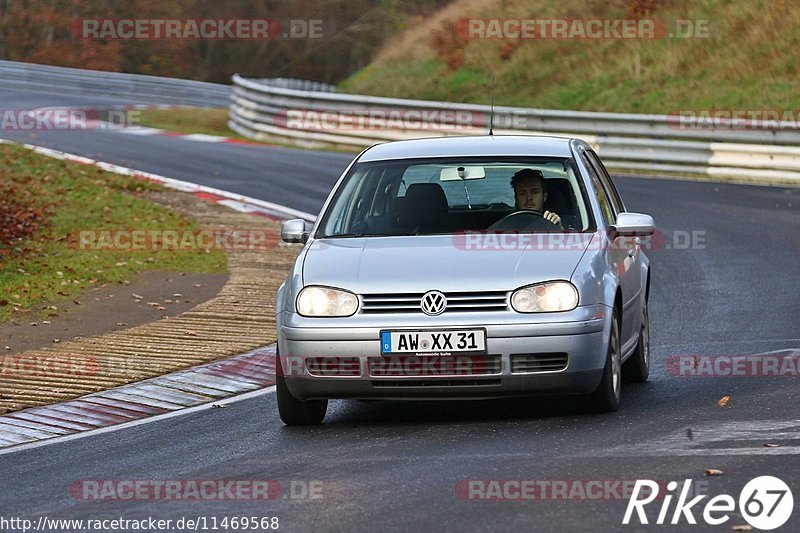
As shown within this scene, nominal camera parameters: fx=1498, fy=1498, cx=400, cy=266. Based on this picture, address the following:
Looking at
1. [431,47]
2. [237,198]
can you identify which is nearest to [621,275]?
[237,198]

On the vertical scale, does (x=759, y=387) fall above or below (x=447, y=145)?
below

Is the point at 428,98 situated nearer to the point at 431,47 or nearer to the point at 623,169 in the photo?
the point at 431,47

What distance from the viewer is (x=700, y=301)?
13398 mm

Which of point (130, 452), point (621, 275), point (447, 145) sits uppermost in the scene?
point (447, 145)

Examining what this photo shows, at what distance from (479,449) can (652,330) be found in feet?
15.6

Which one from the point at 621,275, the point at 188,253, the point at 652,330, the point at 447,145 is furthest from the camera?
the point at 188,253

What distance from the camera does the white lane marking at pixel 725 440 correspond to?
288 inches

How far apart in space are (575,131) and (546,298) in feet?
60.1

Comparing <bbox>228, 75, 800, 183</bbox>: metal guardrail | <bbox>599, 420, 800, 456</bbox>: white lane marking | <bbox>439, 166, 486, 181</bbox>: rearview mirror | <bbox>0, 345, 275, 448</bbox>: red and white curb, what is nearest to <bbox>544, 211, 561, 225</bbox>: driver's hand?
<bbox>439, 166, 486, 181</bbox>: rearview mirror

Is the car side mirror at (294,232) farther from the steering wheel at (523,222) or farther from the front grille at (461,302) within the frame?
the front grille at (461,302)

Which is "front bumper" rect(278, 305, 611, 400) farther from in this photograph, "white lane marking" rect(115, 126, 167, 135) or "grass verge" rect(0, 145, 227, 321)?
"white lane marking" rect(115, 126, 167, 135)

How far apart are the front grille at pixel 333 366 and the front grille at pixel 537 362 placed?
859 mm

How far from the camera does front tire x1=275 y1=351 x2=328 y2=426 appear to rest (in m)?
8.56

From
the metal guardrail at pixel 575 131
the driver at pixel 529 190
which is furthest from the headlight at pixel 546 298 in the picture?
the metal guardrail at pixel 575 131
